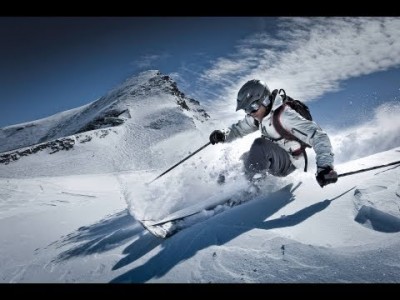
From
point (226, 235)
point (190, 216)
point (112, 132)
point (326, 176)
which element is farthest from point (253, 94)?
point (112, 132)

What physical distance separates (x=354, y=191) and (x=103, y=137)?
27997 millimetres

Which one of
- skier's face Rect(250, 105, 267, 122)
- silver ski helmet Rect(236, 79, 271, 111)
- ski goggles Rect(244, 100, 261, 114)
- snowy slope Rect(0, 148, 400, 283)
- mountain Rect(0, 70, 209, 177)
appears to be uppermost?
mountain Rect(0, 70, 209, 177)

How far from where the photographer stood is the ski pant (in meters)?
4.69

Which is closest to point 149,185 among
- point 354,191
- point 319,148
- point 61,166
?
point 319,148

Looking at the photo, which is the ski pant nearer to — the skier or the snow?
the skier

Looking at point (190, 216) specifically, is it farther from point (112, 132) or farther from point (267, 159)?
point (112, 132)

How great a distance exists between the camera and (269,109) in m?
4.59

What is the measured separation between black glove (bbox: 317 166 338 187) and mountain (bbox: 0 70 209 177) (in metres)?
17.4

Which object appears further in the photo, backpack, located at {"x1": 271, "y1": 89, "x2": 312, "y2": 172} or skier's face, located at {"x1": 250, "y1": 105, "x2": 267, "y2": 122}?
skier's face, located at {"x1": 250, "y1": 105, "x2": 267, "y2": 122}

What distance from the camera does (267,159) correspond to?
15.5 ft

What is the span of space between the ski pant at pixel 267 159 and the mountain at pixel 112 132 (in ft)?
53.2

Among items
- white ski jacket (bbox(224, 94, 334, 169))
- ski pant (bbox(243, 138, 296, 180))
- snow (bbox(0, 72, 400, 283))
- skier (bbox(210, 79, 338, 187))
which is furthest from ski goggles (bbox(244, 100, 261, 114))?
snow (bbox(0, 72, 400, 283))
